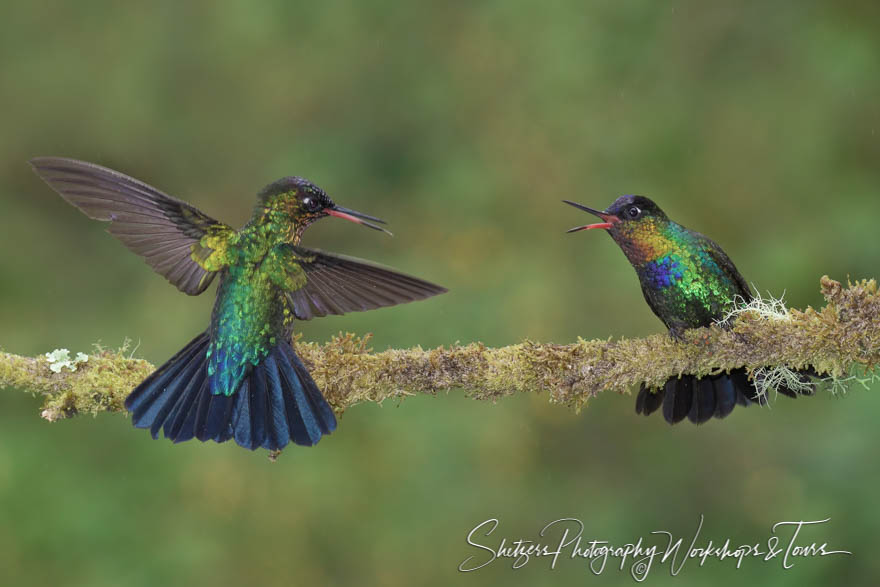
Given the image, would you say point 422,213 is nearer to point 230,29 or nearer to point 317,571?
point 230,29

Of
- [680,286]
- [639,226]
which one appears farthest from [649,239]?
[680,286]

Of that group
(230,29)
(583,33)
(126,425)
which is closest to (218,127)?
(230,29)

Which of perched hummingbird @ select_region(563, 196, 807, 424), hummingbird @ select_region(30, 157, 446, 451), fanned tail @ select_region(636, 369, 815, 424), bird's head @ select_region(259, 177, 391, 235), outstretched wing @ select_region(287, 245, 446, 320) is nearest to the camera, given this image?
outstretched wing @ select_region(287, 245, 446, 320)

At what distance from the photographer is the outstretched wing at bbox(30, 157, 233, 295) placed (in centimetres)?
254

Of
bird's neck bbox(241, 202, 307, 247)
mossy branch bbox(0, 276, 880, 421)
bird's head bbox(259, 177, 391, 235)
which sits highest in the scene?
bird's head bbox(259, 177, 391, 235)

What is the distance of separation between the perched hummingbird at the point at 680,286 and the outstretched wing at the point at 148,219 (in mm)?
1190

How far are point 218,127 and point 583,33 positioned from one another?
9.66 feet

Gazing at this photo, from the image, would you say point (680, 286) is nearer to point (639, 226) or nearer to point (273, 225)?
point (639, 226)

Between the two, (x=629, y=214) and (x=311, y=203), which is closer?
(x=311, y=203)

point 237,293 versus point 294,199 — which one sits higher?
point 294,199

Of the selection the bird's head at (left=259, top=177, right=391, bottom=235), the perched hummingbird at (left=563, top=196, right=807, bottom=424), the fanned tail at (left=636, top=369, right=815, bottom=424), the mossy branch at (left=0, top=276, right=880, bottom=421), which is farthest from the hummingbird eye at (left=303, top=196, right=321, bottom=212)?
the fanned tail at (left=636, top=369, right=815, bottom=424)

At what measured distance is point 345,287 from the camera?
2422 mm

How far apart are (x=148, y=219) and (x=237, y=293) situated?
0.33m

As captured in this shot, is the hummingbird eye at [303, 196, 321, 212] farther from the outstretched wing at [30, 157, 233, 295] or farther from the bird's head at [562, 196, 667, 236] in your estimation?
the bird's head at [562, 196, 667, 236]
